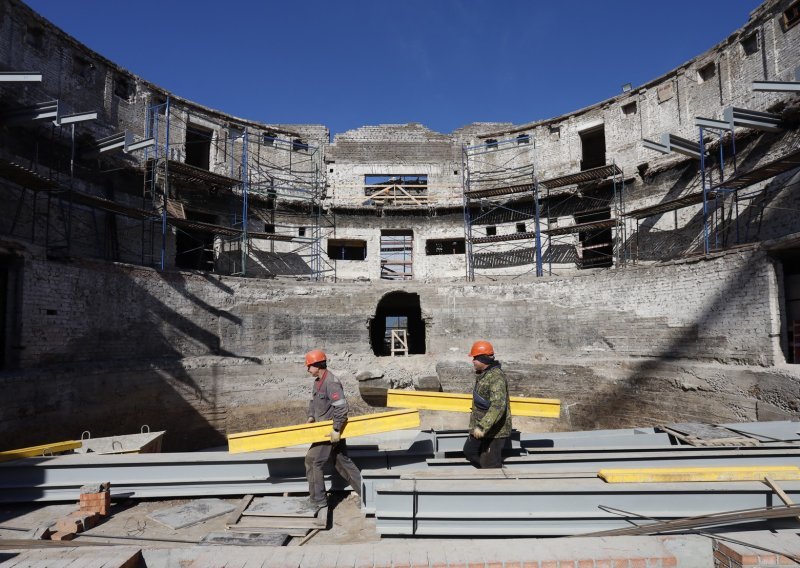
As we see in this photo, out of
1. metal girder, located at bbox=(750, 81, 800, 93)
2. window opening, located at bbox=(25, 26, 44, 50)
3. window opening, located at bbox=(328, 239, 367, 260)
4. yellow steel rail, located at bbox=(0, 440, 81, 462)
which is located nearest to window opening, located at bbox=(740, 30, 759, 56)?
metal girder, located at bbox=(750, 81, 800, 93)

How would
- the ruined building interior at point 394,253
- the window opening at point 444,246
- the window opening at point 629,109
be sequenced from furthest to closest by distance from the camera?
the window opening at point 444,246, the window opening at point 629,109, the ruined building interior at point 394,253

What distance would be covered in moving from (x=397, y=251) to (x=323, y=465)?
16.5 metres

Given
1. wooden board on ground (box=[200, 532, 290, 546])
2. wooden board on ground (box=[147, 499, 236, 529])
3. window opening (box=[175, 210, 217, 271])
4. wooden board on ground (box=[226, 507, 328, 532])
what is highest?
window opening (box=[175, 210, 217, 271])

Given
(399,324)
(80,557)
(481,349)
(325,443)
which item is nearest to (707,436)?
(481,349)

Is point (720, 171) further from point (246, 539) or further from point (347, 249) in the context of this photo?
point (246, 539)

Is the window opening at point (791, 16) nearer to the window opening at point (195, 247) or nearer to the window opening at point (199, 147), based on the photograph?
the window opening at point (199, 147)

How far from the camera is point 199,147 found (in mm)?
19812

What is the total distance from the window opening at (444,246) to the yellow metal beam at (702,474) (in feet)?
55.5

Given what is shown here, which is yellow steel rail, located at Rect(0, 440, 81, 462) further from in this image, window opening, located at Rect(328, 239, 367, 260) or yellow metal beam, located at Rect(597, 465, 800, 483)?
window opening, located at Rect(328, 239, 367, 260)

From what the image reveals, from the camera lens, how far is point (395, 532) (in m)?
4.07

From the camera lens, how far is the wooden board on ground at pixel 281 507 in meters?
4.77

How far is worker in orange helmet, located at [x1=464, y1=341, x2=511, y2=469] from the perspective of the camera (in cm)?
473

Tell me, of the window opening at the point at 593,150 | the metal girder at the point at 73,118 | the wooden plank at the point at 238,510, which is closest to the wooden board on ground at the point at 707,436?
the wooden plank at the point at 238,510

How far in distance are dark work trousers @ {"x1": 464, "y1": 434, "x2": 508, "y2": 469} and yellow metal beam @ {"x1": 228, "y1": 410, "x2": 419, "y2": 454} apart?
74 cm
